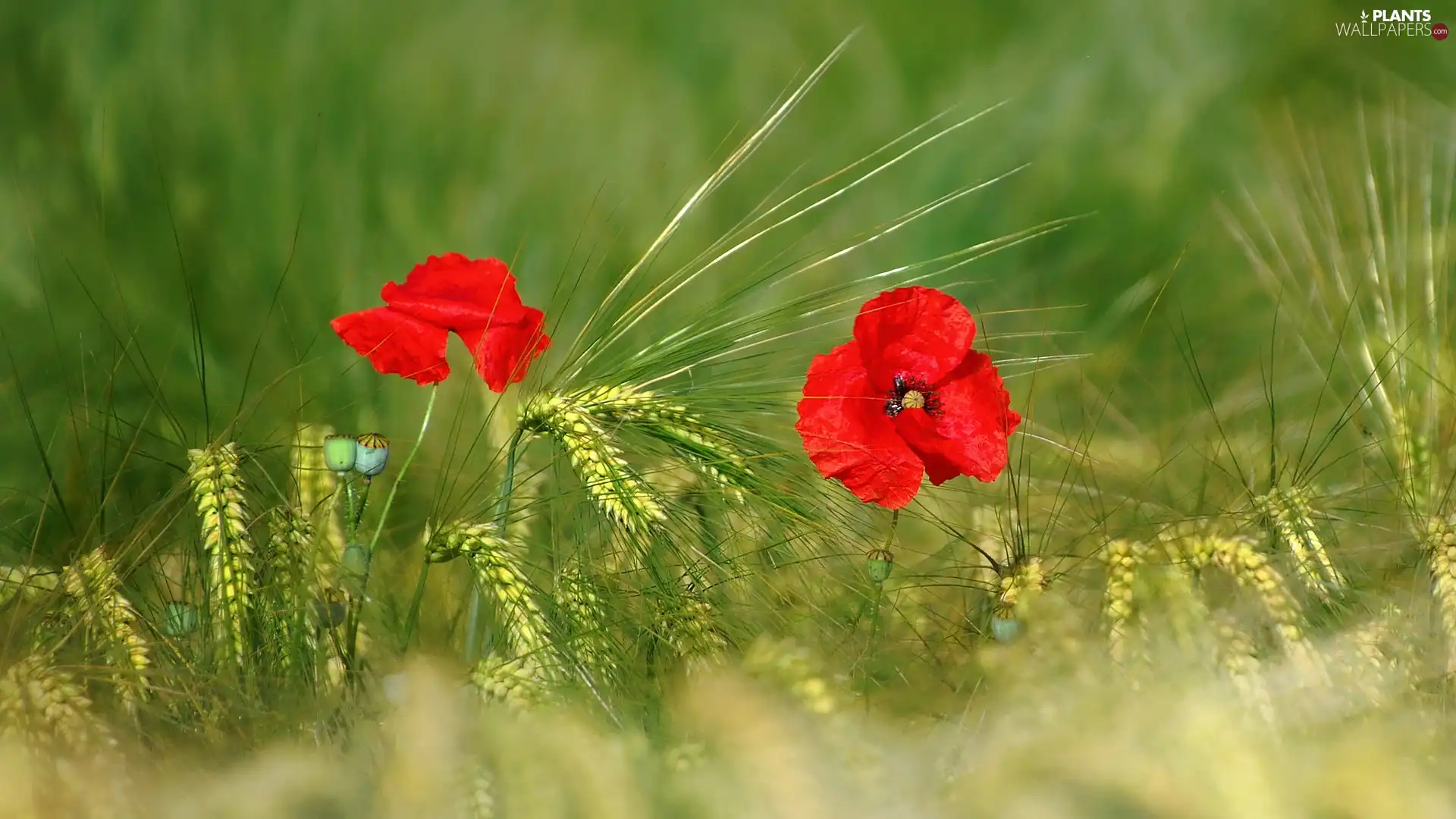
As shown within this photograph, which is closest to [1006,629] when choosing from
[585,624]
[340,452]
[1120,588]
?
[1120,588]

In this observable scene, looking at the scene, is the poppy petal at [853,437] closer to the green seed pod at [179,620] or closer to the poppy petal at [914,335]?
the poppy petal at [914,335]

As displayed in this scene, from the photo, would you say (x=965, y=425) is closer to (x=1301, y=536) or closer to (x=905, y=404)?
(x=905, y=404)

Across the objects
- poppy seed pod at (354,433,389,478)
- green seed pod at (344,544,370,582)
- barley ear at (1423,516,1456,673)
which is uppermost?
poppy seed pod at (354,433,389,478)

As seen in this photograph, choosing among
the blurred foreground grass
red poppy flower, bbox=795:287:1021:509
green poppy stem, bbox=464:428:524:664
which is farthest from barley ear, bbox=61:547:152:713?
red poppy flower, bbox=795:287:1021:509

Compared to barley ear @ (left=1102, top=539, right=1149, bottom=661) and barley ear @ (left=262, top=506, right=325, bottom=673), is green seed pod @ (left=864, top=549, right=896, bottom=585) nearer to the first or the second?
barley ear @ (left=1102, top=539, right=1149, bottom=661)

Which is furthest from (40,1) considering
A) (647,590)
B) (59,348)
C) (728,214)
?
(647,590)

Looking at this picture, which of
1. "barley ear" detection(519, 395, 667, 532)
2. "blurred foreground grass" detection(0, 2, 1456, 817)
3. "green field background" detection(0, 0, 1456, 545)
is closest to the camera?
"blurred foreground grass" detection(0, 2, 1456, 817)
